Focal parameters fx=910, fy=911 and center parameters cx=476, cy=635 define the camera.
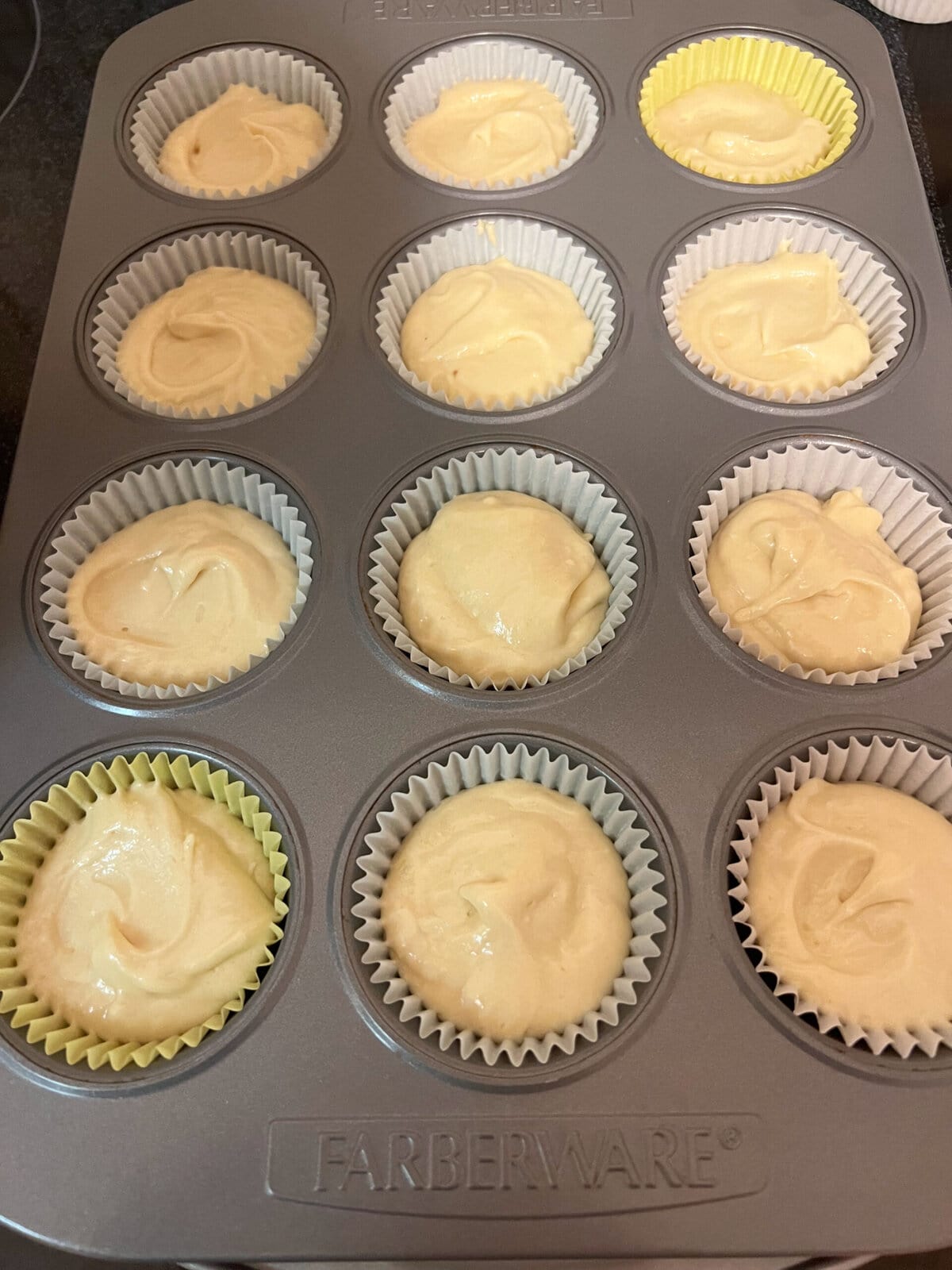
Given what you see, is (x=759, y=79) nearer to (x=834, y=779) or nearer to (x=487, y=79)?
(x=487, y=79)

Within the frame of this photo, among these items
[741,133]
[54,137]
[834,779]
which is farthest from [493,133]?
[834,779]

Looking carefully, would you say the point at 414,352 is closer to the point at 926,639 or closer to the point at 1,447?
the point at 1,447

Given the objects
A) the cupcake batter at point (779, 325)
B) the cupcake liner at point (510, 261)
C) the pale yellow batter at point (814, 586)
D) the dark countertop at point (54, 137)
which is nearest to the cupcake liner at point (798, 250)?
the cupcake batter at point (779, 325)

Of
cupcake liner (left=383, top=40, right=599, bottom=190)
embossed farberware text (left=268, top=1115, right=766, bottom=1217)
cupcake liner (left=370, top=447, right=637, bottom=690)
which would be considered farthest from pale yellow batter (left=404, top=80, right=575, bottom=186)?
embossed farberware text (left=268, top=1115, right=766, bottom=1217)

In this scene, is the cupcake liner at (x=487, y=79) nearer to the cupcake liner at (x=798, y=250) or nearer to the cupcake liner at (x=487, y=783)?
the cupcake liner at (x=798, y=250)

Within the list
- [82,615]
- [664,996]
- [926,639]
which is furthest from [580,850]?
[82,615]

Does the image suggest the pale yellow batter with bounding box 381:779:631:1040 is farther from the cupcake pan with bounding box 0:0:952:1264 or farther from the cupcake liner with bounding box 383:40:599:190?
the cupcake liner with bounding box 383:40:599:190
